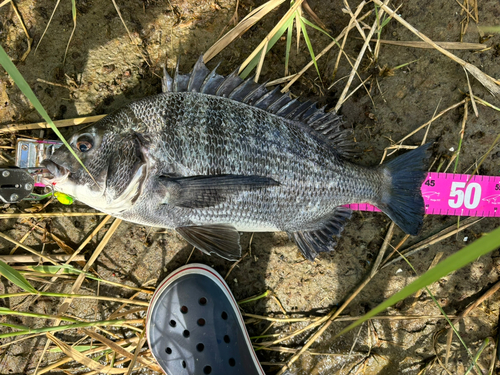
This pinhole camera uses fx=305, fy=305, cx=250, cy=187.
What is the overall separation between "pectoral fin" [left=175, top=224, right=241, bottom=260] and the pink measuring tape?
116cm

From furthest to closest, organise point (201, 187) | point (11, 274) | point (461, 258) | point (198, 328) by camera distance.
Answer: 1. point (198, 328)
2. point (201, 187)
3. point (11, 274)
4. point (461, 258)

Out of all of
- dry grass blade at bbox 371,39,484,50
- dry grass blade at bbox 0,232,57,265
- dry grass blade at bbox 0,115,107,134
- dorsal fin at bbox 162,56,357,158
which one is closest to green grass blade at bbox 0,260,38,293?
dry grass blade at bbox 0,232,57,265

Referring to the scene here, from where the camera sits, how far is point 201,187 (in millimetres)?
2088

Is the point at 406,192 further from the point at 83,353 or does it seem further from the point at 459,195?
the point at 83,353

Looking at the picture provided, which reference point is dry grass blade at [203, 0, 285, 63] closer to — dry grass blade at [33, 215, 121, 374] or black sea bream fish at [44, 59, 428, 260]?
black sea bream fish at [44, 59, 428, 260]

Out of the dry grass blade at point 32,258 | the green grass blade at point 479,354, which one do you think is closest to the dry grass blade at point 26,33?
the dry grass blade at point 32,258

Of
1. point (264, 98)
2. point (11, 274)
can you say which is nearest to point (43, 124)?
point (11, 274)

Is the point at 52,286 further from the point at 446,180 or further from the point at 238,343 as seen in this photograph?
the point at 446,180

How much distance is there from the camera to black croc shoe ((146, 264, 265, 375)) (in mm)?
2666

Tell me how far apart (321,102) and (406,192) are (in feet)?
3.39

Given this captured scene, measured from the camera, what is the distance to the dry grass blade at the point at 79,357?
252 cm

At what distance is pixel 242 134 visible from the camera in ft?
7.36

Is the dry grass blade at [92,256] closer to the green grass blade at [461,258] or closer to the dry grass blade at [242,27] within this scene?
the dry grass blade at [242,27]

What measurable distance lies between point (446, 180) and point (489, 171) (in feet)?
1.38
